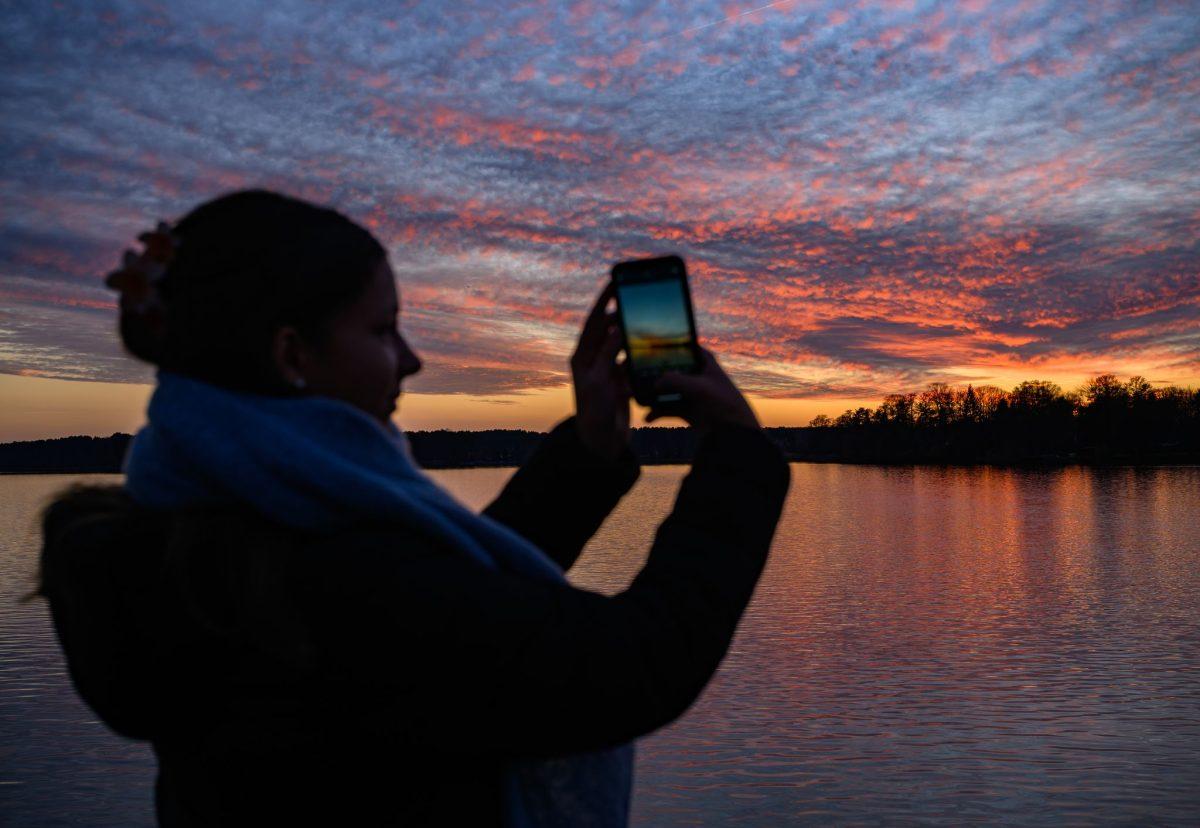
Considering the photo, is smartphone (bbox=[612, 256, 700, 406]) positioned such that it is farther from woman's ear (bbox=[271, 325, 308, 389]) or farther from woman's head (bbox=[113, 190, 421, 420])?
woman's ear (bbox=[271, 325, 308, 389])

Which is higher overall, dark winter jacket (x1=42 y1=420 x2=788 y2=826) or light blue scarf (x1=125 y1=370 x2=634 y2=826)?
light blue scarf (x1=125 y1=370 x2=634 y2=826)

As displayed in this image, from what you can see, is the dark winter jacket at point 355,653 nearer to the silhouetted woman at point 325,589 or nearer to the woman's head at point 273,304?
the silhouetted woman at point 325,589

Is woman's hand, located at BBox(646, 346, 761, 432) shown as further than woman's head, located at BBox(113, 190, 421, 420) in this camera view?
Yes

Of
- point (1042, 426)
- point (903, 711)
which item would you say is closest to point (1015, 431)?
point (1042, 426)

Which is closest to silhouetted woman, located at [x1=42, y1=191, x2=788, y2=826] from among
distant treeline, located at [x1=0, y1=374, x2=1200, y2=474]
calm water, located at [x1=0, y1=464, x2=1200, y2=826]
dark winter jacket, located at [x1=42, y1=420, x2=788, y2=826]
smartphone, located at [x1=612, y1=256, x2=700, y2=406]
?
dark winter jacket, located at [x1=42, y1=420, x2=788, y2=826]

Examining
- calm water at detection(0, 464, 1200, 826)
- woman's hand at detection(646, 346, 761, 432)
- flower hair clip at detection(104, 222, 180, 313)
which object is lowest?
calm water at detection(0, 464, 1200, 826)

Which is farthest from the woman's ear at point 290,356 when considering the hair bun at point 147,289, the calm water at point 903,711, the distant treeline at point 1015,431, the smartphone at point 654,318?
the distant treeline at point 1015,431

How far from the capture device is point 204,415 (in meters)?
1.37

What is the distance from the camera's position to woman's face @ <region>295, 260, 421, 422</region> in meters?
1.48

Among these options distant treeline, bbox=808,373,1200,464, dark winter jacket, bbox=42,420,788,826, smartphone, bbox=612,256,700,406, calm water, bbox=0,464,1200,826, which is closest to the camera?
dark winter jacket, bbox=42,420,788,826

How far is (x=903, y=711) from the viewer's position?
1631cm

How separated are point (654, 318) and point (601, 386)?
175mm

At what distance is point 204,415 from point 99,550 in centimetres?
24

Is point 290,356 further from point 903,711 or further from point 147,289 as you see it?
point 903,711
